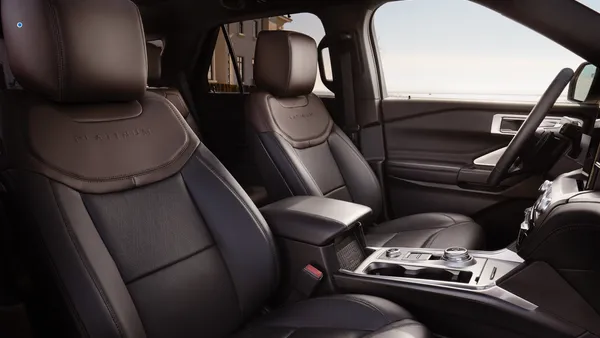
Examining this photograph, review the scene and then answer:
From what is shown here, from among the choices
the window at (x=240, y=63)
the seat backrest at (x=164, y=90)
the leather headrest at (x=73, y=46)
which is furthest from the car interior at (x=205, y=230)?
the window at (x=240, y=63)

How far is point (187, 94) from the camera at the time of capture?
12.6 ft

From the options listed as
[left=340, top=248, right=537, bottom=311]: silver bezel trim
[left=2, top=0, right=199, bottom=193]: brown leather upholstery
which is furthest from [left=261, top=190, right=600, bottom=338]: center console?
[left=2, top=0, right=199, bottom=193]: brown leather upholstery

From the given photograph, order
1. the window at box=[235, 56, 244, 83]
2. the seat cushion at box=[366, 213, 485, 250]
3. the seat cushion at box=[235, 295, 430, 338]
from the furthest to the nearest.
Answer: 1. the window at box=[235, 56, 244, 83]
2. the seat cushion at box=[366, 213, 485, 250]
3. the seat cushion at box=[235, 295, 430, 338]

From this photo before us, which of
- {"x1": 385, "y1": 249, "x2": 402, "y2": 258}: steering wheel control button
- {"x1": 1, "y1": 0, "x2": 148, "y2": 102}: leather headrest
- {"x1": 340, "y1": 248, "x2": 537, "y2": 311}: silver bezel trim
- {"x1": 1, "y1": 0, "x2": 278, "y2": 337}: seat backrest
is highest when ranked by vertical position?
{"x1": 1, "y1": 0, "x2": 148, "y2": 102}: leather headrest

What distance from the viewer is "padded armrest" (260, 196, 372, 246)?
1.66 metres

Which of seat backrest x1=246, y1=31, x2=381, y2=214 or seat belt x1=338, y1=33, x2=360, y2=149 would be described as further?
seat belt x1=338, y1=33, x2=360, y2=149

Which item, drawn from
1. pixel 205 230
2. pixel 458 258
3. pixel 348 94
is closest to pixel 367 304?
pixel 458 258

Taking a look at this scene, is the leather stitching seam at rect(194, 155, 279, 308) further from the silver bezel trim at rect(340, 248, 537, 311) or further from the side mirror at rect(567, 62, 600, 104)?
the side mirror at rect(567, 62, 600, 104)

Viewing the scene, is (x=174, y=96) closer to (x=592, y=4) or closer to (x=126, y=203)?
(x=126, y=203)

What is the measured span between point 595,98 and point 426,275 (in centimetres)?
130

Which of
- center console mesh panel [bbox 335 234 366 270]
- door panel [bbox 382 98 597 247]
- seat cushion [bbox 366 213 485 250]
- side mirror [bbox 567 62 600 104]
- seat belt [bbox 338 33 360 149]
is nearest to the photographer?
center console mesh panel [bbox 335 234 366 270]

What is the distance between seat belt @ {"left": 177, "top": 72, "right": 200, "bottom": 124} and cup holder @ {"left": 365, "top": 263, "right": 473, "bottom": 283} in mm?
2382

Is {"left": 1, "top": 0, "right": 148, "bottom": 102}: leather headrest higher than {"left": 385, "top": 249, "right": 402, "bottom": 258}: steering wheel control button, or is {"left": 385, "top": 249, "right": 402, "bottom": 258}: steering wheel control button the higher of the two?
{"left": 1, "top": 0, "right": 148, "bottom": 102}: leather headrest

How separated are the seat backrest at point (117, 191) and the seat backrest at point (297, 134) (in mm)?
661
